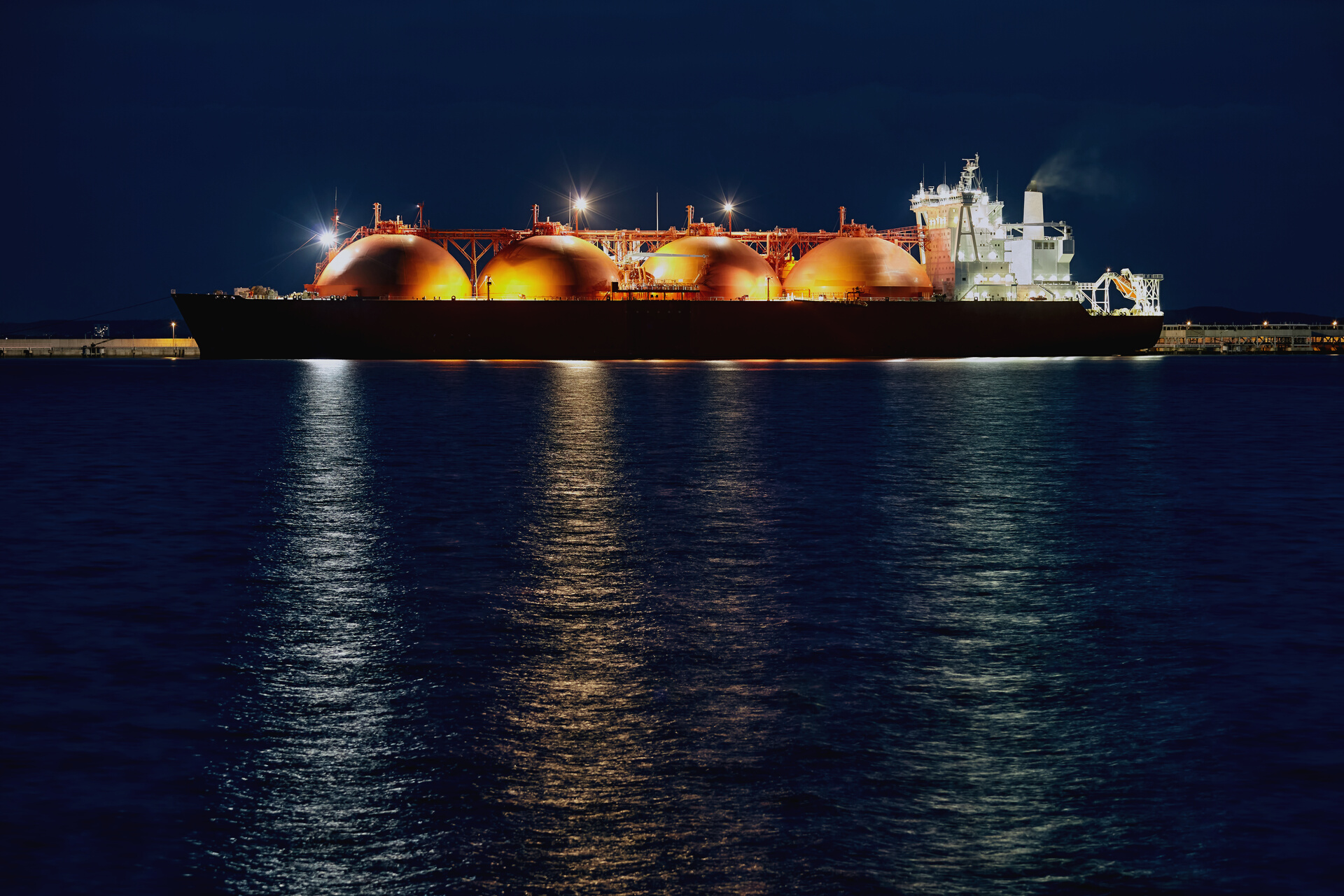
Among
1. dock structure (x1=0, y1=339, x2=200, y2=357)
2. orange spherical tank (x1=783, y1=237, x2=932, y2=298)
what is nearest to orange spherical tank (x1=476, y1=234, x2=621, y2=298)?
orange spherical tank (x1=783, y1=237, x2=932, y2=298)

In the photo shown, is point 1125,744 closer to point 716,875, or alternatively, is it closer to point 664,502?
point 716,875

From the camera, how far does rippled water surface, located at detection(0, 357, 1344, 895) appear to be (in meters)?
7.56

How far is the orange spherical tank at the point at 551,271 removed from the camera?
89.3m

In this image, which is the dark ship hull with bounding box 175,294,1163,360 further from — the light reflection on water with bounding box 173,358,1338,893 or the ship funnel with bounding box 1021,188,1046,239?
the light reflection on water with bounding box 173,358,1338,893

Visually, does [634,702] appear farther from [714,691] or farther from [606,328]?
[606,328]

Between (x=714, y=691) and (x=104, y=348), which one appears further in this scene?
(x=104, y=348)

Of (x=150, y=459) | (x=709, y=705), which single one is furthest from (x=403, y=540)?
(x=150, y=459)

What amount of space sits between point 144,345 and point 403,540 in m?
140

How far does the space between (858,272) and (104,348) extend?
311 ft

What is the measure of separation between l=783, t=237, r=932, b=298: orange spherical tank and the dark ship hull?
1.60 m

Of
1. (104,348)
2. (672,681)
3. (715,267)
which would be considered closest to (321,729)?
(672,681)

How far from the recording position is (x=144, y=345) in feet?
481

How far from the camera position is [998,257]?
99.1 metres

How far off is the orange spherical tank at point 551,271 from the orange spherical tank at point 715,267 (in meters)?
3.82
